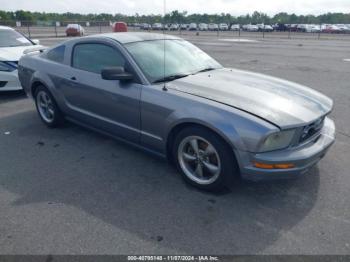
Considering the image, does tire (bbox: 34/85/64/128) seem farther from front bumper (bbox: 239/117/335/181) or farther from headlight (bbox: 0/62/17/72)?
front bumper (bbox: 239/117/335/181)

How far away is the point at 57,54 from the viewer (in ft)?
15.5

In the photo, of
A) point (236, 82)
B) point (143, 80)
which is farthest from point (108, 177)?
point (236, 82)

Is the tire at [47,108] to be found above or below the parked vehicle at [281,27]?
below

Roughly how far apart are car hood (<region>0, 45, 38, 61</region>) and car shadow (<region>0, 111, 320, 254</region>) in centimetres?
320

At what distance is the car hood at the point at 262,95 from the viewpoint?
9.46 feet

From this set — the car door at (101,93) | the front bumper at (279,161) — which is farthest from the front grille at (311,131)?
the car door at (101,93)

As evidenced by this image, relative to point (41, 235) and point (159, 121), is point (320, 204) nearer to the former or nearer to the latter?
point (159, 121)

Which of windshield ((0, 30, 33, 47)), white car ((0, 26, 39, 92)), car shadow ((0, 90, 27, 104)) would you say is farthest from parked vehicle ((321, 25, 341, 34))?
car shadow ((0, 90, 27, 104))

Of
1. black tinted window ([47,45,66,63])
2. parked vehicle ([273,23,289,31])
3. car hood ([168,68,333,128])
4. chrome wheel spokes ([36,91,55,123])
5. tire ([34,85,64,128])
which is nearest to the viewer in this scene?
car hood ([168,68,333,128])

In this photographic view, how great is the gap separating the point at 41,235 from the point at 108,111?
1732 mm

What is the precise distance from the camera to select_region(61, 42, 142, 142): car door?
11.8 feet

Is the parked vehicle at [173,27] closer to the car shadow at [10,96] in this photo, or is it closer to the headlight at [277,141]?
the car shadow at [10,96]

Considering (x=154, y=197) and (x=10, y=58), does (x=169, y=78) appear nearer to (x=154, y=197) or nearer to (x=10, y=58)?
(x=154, y=197)

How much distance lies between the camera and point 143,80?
11.4 feet
